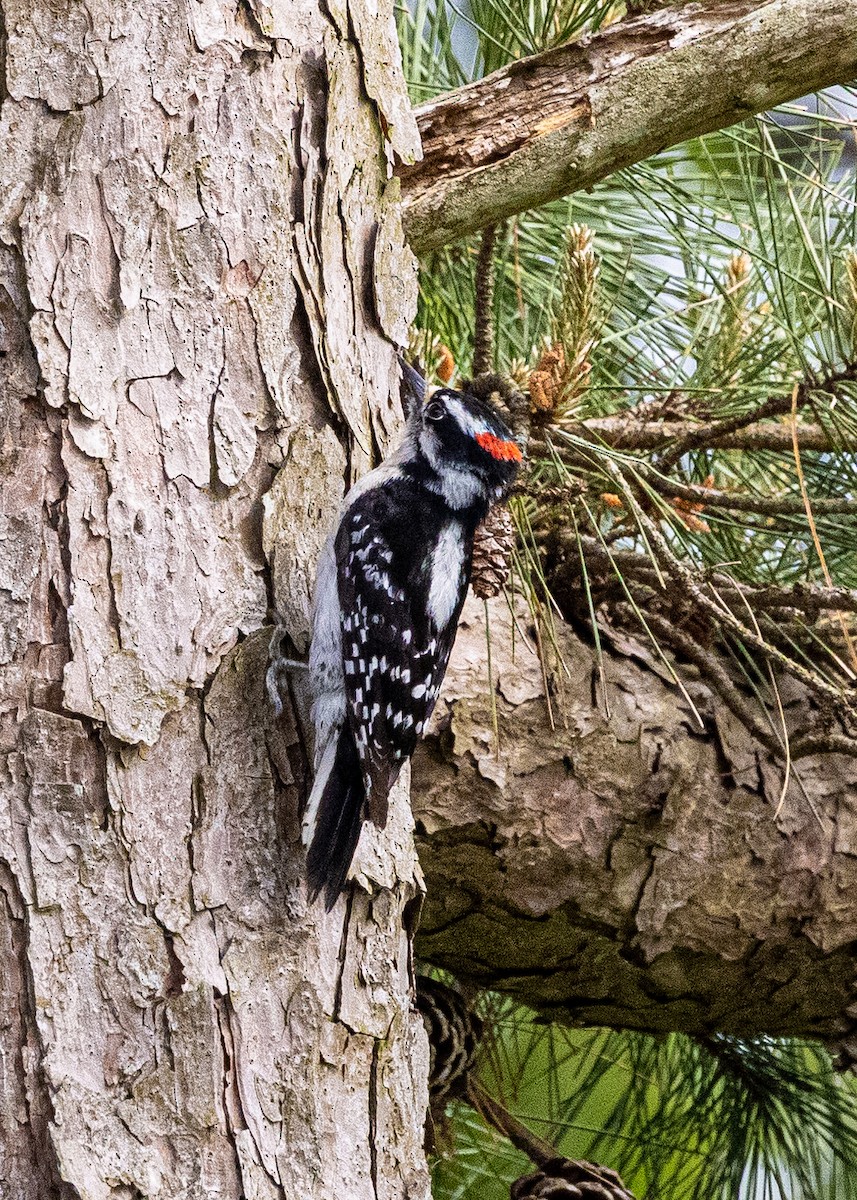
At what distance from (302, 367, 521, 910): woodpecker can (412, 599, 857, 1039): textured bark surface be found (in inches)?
9.9

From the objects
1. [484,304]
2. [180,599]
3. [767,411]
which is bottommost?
[180,599]

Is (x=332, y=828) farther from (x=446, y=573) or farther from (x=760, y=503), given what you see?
(x=760, y=503)

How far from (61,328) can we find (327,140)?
510 mm

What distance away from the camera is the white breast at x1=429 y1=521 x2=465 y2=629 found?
1872 mm

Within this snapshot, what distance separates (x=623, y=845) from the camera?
7.01 ft

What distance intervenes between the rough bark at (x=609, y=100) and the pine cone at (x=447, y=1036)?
1.38 m

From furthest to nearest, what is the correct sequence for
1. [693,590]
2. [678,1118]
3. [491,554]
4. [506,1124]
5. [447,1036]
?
[678,1118] → [506,1124] → [447,1036] → [491,554] → [693,590]

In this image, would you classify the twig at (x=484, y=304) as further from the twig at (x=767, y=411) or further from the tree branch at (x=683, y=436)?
the twig at (x=767, y=411)

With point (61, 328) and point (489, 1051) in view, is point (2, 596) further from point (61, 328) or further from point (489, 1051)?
point (489, 1051)

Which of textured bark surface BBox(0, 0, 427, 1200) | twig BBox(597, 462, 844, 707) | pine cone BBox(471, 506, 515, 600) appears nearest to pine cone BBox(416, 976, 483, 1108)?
textured bark surface BBox(0, 0, 427, 1200)

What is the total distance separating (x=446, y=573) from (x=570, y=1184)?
1070 mm

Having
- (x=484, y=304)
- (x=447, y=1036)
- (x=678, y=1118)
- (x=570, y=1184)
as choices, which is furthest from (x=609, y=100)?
(x=678, y=1118)

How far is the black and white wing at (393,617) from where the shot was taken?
67.1 inches

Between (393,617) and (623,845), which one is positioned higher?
(393,617)
